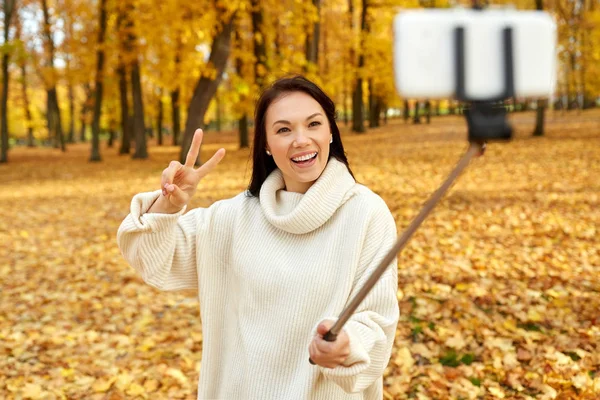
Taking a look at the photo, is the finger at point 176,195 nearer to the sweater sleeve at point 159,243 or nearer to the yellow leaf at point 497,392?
the sweater sleeve at point 159,243

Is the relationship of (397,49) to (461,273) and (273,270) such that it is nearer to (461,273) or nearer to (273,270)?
(273,270)

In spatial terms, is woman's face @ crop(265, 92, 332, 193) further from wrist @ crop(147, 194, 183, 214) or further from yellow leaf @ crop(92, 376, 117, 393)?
yellow leaf @ crop(92, 376, 117, 393)

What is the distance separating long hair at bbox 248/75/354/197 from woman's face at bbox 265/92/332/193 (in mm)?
31

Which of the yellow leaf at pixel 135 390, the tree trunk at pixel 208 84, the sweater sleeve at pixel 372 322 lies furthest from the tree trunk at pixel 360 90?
the sweater sleeve at pixel 372 322

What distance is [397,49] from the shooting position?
0.89 m

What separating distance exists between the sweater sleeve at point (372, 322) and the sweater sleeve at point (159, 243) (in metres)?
0.70

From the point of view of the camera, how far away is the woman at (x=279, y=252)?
186 centimetres

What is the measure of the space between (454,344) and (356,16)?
88.1 ft

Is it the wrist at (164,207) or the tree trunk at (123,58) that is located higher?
the tree trunk at (123,58)

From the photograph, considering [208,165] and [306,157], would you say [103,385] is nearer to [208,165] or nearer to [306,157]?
[208,165]

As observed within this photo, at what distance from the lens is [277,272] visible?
1.93 m

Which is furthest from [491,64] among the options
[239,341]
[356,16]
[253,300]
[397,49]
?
[356,16]

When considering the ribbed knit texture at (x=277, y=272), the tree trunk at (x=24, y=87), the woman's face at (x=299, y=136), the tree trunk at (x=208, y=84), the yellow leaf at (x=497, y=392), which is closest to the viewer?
the ribbed knit texture at (x=277, y=272)

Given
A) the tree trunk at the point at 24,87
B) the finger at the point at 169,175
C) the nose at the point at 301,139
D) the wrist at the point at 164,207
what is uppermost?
the tree trunk at the point at 24,87
